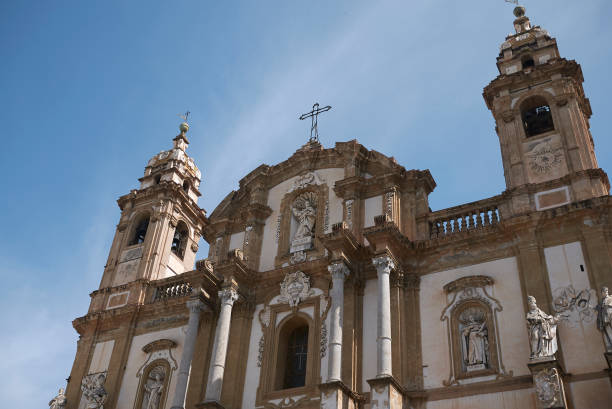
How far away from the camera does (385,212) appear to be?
64.9 ft

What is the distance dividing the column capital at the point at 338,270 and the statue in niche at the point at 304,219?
A: 107 inches

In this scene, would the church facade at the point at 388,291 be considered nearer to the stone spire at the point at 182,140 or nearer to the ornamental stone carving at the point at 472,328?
the ornamental stone carving at the point at 472,328

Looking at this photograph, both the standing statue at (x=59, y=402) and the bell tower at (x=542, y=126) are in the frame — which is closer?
the bell tower at (x=542, y=126)

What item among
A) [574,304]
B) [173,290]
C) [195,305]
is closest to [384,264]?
[574,304]

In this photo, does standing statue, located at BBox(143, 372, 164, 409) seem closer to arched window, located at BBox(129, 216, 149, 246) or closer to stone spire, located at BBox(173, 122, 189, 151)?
arched window, located at BBox(129, 216, 149, 246)

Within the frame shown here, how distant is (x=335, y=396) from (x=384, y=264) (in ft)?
12.0

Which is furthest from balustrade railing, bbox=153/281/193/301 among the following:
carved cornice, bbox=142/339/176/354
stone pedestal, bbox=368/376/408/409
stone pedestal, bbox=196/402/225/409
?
stone pedestal, bbox=368/376/408/409

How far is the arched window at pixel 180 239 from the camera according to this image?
26750 millimetres

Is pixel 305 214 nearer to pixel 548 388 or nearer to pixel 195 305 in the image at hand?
pixel 195 305

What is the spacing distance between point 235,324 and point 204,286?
1457 mm

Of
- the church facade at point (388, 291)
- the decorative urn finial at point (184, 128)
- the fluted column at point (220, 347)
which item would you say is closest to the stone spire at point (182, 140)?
the decorative urn finial at point (184, 128)

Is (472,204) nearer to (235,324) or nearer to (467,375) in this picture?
(467,375)

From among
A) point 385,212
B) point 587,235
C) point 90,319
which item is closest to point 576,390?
point 587,235

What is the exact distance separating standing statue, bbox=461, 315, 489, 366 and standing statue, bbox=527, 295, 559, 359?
1.44 m
